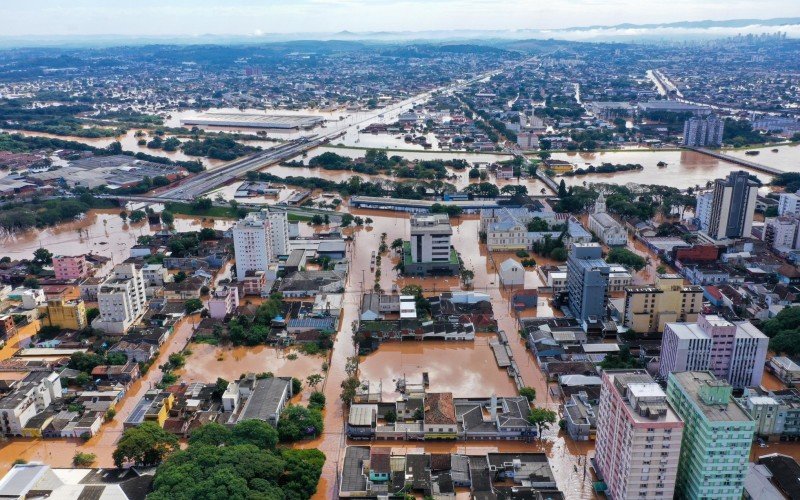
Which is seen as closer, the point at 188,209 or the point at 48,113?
the point at 188,209

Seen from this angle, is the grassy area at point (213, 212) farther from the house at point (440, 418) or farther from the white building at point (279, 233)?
the house at point (440, 418)

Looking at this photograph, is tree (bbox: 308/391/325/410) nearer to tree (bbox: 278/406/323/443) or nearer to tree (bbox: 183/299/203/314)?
tree (bbox: 278/406/323/443)

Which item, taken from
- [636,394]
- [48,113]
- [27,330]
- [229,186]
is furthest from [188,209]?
[48,113]

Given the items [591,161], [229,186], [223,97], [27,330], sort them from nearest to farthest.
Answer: [27,330]
[229,186]
[591,161]
[223,97]

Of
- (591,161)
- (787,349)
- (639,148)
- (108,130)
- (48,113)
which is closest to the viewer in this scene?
(787,349)

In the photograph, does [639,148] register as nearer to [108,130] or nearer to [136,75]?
[108,130]

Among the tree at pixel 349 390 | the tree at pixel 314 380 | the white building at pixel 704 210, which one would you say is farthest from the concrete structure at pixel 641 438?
the white building at pixel 704 210

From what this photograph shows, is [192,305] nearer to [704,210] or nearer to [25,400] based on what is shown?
[25,400]

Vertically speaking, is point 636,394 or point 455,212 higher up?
point 636,394
